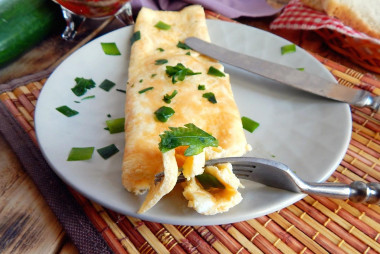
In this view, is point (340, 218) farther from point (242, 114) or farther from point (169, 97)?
point (169, 97)

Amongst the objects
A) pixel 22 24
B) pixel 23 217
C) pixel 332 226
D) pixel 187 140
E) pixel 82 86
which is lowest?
pixel 23 217

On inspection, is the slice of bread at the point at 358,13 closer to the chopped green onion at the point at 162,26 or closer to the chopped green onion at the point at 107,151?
the chopped green onion at the point at 162,26

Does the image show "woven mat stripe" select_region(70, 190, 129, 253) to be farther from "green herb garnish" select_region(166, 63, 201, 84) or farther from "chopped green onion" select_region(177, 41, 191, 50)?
"chopped green onion" select_region(177, 41, 191, 50)

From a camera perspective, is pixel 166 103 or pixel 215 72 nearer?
pixel 166 103

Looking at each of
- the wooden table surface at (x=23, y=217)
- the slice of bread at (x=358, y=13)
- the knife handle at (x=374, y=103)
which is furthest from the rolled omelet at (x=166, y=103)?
the slice of bread at (x=358, y=13)

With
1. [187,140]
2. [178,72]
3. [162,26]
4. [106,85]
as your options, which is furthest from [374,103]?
[106,85]

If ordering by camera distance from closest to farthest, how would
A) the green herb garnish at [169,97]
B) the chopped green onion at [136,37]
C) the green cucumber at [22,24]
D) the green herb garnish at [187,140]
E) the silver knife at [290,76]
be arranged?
the green herb garnish at [187,140] → the green herb garnish at [169,97] → the silver knife at [290,76] → the chopped green onion at [136,37] → the green cucumber at [22,24]
